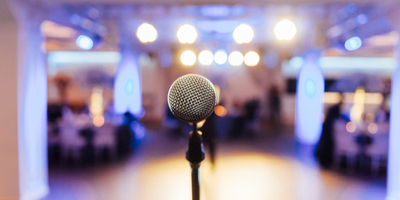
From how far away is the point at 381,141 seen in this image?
4.46m

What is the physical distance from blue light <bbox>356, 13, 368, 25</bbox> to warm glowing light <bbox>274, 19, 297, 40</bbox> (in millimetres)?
1687

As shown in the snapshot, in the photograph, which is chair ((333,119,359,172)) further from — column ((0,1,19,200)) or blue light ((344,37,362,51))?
column ((0,1,19,200))

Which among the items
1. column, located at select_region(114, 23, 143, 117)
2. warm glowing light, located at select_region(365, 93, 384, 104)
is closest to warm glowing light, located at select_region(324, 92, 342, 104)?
warm glowing light, located at select_region(365, 93, 384, 104)

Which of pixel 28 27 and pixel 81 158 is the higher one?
pixel 28 27

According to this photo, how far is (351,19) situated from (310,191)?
399cm

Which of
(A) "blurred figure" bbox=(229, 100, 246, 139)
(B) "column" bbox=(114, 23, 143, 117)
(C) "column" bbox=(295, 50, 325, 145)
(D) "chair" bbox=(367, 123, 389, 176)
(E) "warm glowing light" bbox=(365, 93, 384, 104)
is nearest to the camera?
(D) "chair" bbox=(367, 123, 389, 176)

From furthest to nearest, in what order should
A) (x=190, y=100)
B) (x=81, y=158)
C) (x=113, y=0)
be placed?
(x=81, y=158), (x=113, y=0), (x=190, y=100)

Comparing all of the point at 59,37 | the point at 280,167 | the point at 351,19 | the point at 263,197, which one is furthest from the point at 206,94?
the point at 59,37

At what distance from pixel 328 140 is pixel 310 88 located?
78.3 inches

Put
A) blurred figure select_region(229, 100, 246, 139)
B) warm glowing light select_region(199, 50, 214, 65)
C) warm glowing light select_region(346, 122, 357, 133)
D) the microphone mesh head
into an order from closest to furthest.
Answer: the microphone mesh head < warm glowing light select_region(346, 122, 357, 133) < warm glowing light select_region(199, 50, 214, 65) < blurred figure select_region(229, 100, 246, 139)

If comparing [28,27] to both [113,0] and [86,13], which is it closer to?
[113,0]

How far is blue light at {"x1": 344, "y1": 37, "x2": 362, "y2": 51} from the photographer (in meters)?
5.64

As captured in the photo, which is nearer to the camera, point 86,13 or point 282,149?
point 86,13

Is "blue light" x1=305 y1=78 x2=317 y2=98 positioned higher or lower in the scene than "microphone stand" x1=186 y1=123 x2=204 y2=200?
higher
